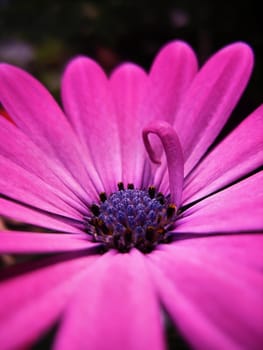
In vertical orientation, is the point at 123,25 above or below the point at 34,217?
above

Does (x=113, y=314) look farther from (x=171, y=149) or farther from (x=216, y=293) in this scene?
(x=171, y=149)

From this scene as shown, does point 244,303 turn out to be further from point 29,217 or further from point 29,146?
point 29,146

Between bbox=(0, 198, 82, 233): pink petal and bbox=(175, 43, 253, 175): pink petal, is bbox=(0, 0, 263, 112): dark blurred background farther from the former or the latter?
bbox=(0, 198, 82, 233): pink petal

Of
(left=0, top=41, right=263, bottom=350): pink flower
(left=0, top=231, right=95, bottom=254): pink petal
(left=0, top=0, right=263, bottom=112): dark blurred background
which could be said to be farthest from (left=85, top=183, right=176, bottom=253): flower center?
(left=0, top=0, right=263, bottom=112): dark blurred background

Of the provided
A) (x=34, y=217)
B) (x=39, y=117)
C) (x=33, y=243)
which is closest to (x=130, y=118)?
(x=39, y=117)

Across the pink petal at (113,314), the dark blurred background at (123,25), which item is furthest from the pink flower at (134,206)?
the dark blurred background at (123,25)

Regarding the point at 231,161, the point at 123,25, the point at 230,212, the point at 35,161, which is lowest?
the point at 230,212

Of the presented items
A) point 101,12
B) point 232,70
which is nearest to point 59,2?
point 101,12
